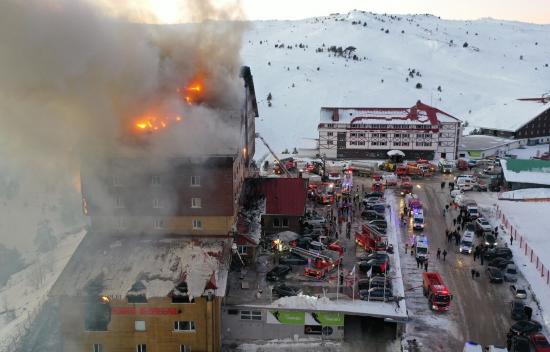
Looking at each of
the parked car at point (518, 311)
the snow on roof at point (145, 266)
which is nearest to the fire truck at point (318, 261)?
the snow on roof at point (145, 266)

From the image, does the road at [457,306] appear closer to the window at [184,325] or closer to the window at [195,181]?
the window at [184,325]

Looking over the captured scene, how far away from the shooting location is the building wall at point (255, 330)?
23.8 m

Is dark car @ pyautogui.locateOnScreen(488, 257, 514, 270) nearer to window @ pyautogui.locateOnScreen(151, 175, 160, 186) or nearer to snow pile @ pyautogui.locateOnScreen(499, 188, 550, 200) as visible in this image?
snow pile @ pyautogui.locateOnScreen(499, 188, 550, 200)

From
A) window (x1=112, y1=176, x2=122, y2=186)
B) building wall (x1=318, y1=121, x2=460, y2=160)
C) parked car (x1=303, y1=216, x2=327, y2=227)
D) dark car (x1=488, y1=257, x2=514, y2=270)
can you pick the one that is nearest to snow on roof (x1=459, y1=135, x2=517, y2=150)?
building wall (x1=318, y1=121, x2=460, y2=160)

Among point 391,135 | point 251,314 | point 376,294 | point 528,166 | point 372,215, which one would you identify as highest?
point 391,135

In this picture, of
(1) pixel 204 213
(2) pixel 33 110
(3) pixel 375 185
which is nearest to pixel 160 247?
(1) pixel 204 213

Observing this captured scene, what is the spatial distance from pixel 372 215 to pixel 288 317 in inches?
624

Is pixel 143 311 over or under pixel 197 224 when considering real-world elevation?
under

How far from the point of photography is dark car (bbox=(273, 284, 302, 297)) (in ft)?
80.5

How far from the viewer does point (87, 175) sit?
27.1 m

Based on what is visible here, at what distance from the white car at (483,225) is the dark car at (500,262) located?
5.10 m

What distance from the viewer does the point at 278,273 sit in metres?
26.9

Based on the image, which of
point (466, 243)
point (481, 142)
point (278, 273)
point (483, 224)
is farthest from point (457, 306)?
point (481, 142)

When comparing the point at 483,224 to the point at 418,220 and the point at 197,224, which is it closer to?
the point at 418,220
